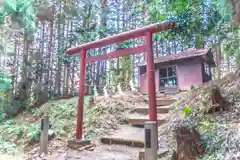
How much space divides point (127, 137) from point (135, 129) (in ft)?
2.31

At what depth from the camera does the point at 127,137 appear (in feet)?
15.7

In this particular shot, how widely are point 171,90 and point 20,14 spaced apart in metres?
7.31

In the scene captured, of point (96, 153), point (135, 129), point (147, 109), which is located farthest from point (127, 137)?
point (147, 109)

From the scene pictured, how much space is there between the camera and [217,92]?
3.46 meters

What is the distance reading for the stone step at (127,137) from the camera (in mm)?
4414

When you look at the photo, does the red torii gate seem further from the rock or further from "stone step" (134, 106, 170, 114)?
"stone step" (134, 106, 170, 114)

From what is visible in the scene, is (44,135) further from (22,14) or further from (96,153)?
(22,14)

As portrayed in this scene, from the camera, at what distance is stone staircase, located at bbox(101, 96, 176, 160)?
451 cm

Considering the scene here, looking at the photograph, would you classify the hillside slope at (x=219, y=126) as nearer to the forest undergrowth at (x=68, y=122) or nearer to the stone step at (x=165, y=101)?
the stone step at (x=165, y=101)

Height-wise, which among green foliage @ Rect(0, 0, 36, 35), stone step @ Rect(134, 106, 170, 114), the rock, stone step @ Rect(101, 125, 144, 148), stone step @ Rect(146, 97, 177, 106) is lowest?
stone step @ Rect(101, 125, 144, 148)

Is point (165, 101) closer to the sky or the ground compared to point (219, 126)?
closer to the sky

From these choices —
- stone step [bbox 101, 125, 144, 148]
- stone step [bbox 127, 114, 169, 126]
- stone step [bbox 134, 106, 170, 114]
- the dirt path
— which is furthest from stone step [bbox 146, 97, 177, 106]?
the dirt path

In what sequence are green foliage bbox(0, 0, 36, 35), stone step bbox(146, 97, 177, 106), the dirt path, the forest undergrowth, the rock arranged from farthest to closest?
1. green foliage bbox(0, 0, 36, 35)
2. stone step bbox(146, 97, 177, 106)
3. the forest undergrowth
4. the dirt path
5. the rock

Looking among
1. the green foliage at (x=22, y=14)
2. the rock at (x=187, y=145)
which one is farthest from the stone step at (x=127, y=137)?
the green foliage at (x=22, y=14)
